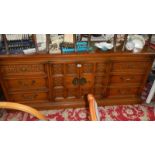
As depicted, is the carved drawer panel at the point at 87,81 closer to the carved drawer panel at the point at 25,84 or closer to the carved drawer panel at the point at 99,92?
the carved drawer panel at the point at 99,92

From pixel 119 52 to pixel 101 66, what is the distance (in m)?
0.25

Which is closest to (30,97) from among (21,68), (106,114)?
(21,68)

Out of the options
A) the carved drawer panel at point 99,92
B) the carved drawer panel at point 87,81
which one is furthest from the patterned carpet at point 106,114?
the carved drawer panel at point 87,81

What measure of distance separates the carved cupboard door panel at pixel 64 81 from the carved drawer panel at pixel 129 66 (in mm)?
453

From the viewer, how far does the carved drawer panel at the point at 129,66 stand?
6.13 feet

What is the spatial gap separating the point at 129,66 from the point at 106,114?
70 centimetres

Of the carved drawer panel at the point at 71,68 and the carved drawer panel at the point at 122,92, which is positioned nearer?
the carved drawer panel at the point at 71,68

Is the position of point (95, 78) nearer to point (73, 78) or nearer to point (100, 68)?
point (100, 68)

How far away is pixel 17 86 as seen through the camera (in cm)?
193

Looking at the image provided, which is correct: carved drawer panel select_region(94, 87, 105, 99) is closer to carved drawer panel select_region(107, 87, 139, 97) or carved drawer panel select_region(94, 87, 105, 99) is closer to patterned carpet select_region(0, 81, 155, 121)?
carved drawer panel select_region(107, 87, 139, 97)

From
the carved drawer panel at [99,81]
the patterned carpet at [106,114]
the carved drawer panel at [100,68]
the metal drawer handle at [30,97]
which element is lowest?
the patterned carpet at [106,114]
